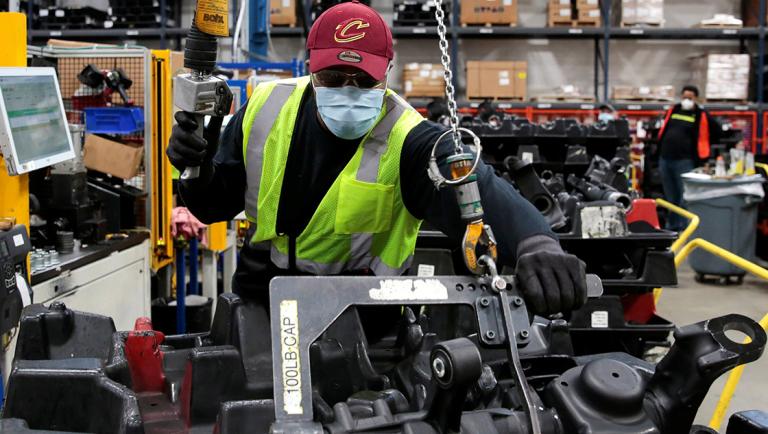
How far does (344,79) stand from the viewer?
84.7 inches

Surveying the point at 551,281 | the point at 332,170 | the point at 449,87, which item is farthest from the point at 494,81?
the point at 551,281

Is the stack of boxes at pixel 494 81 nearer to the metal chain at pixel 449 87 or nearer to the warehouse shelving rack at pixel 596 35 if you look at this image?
the warehouse shelving rack at pixel 596 35

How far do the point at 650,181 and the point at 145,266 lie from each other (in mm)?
8117

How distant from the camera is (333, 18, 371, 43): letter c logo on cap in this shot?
2057 mm

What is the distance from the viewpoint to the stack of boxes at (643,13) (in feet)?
37.9

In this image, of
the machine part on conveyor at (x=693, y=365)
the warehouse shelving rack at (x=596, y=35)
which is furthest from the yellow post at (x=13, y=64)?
the warehouse shelving rack at (x=596, y=35)

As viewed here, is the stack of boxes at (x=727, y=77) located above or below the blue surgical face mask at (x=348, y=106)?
above

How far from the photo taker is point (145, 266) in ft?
15.2

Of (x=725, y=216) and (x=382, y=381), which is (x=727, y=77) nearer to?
(x=725, y=216)

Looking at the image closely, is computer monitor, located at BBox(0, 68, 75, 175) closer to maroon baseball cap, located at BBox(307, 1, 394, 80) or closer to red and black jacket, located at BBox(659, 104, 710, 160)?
maroon baseball cap, located at BBox(307, 1, 394, 80)

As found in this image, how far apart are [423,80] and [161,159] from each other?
281 inches

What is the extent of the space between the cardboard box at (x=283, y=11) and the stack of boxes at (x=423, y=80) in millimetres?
1907

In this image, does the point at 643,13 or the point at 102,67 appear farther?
A: the point at 643,13

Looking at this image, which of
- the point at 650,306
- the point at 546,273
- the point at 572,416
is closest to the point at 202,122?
the point at 546,273
